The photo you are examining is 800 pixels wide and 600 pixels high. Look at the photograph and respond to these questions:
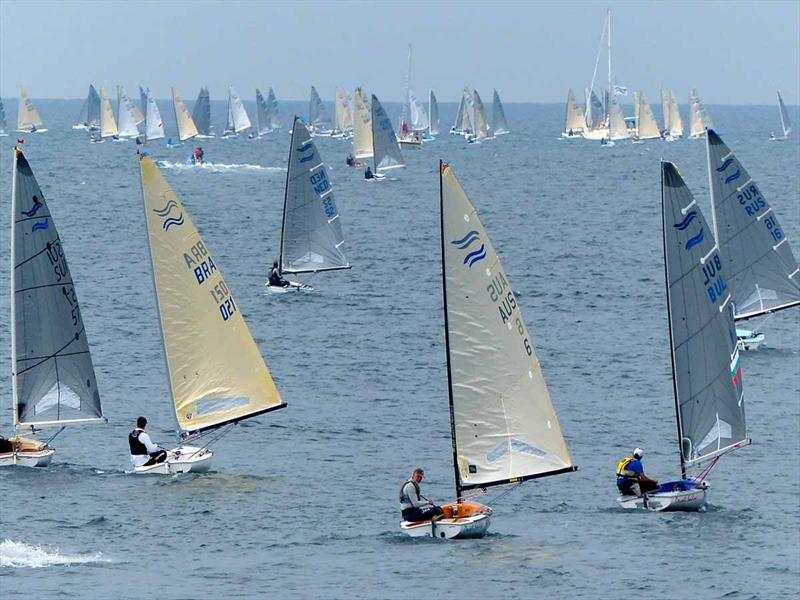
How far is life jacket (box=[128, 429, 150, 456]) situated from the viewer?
45.8 m

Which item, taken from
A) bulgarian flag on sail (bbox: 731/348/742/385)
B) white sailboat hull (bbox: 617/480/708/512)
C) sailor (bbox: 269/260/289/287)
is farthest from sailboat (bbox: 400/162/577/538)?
sailor (bbox: 269/260/289/287)

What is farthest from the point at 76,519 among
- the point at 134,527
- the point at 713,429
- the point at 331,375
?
the point at 331,375

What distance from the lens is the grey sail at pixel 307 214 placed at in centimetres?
7938

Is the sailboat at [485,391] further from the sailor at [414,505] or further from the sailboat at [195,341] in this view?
the sailboat at [195,341]

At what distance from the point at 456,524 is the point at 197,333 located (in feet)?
38.1

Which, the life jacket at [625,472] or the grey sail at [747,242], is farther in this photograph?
the grey sail at [747,242]

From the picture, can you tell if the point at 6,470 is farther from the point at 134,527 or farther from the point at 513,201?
the point at 513,201

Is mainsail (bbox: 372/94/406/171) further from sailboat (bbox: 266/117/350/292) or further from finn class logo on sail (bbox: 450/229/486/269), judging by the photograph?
finn class logo on sail (bbox: 450/229/486/269)

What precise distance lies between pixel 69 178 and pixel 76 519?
423ft

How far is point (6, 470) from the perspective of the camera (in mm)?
46312

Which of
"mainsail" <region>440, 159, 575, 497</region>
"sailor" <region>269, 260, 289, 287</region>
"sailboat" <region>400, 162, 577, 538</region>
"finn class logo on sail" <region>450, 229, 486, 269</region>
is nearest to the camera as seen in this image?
"finn class logo on sail" <region>450, 229, 486, 269</region>

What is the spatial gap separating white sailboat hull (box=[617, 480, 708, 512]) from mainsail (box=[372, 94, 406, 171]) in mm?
89237

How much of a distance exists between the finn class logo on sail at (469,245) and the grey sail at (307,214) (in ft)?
132

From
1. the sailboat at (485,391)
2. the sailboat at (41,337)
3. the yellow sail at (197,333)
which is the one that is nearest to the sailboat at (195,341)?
the yellow sail at (197,333)
